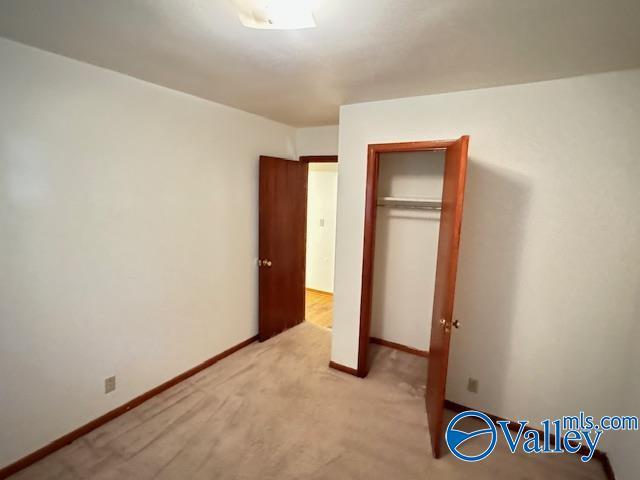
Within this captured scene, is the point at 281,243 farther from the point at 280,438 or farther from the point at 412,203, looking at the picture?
the point at 280,438

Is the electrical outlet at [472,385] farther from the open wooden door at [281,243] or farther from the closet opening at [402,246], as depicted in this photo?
the open wooden door at [281,243]

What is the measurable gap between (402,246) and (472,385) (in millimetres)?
1401

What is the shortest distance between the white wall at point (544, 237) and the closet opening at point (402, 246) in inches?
10.1

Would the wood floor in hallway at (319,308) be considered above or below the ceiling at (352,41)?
below

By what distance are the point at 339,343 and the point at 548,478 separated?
1646mm

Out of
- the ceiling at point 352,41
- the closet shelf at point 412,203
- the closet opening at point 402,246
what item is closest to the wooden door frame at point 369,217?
the closet opening at point 402,246

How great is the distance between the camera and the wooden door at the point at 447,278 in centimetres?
178

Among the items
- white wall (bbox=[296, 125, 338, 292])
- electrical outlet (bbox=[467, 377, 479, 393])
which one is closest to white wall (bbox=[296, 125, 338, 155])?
white wall (bbox=[296, 125, 338, 292])

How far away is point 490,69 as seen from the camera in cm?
181

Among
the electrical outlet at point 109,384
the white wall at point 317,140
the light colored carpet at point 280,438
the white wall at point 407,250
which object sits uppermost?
the white wall at point 317,140

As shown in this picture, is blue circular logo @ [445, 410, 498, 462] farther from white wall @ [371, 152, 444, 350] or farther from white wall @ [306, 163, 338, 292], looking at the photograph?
white wall @ [306, 163, 338, 292]

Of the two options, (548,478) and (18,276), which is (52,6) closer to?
(18,276)

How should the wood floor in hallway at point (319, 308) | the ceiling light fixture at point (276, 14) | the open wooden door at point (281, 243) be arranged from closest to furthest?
the ceiling light fixture at point (276, 14) → the open wooden door at point (281, 243) → the wood floor in hallway at point (319, 308)

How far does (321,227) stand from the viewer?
5.23 m
